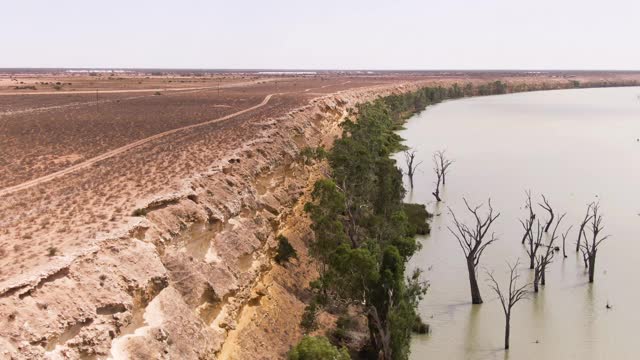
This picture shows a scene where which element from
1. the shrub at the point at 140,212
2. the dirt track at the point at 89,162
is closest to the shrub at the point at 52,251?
the shrub at the point at 140,212

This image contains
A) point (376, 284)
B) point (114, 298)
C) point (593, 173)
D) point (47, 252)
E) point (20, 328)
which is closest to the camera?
point (20, 328)

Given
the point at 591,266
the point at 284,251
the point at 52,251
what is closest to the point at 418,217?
the point at 591,266

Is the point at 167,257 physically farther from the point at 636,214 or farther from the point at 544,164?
the point at 544,164

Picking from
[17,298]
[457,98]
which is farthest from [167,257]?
[457,98]

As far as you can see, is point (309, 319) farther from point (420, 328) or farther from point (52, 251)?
point (52, 251)

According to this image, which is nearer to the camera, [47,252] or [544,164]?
[47,252]

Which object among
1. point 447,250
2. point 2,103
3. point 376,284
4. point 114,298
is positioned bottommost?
point 447,250

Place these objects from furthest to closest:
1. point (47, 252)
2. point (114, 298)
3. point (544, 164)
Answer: point (544, 164) < point (47, 252) < point (114, 298)
